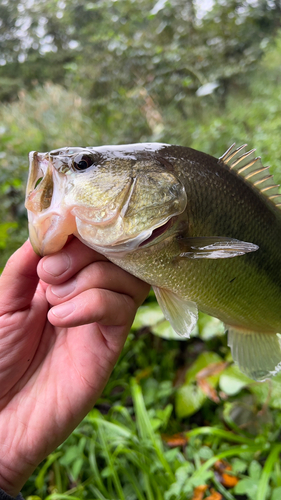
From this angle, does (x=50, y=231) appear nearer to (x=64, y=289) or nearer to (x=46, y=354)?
(x=64, y=289)

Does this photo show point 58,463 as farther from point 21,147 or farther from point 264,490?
point 21,147

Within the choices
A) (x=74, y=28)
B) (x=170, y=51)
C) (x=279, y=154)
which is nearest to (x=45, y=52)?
(x=74, y=28)

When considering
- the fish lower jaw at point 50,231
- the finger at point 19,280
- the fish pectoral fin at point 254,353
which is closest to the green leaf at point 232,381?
the fish pectoral fin at point 254,353

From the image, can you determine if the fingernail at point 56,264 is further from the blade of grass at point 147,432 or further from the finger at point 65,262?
the blade of grass at point 147,432

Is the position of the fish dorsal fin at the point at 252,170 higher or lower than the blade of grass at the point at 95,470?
higher

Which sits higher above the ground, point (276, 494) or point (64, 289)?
point (64, 289)

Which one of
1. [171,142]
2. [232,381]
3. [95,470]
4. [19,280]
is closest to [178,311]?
[19,280]
